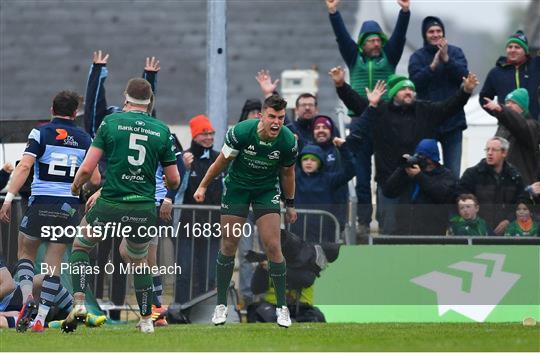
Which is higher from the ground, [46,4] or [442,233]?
[46,4]

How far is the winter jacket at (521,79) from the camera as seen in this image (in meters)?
18.6

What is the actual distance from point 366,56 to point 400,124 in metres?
1.30

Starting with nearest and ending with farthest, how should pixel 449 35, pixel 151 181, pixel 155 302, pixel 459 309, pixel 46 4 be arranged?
pixel 151 181, pixel 155 302, pixel 459 309, pixel 46 4, pixel 449 35

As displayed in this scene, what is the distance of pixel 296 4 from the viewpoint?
30469mm

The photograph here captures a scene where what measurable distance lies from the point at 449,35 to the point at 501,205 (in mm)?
24290

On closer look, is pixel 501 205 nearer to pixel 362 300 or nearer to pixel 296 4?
pixel 362 300

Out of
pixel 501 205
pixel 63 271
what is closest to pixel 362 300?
pixel 501 205

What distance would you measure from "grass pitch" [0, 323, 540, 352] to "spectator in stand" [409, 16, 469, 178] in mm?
3672

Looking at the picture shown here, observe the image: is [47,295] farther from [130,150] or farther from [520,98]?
[520,98]

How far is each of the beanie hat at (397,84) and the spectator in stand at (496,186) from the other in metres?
1.20

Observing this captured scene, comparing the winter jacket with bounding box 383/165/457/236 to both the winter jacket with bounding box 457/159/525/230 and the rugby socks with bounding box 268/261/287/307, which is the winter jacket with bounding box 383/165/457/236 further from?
the rugby socks with bounding box 268/261/287/307

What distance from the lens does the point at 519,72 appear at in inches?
735

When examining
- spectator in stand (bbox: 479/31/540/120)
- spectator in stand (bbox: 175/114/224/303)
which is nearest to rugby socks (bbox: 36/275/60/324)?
spectator in stand (bbox: 175/114/224/303)

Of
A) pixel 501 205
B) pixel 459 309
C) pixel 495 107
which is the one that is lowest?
pixel 459 309
